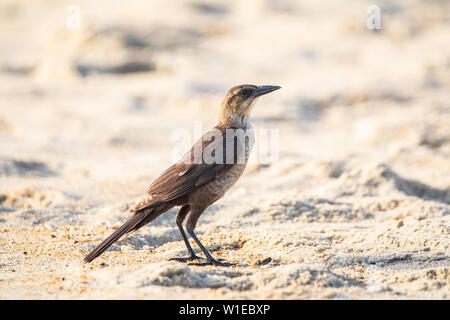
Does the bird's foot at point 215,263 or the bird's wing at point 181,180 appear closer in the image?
the bird's foot at point 215,263

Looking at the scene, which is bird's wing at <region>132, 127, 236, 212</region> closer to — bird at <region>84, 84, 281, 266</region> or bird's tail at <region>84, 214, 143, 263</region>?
bird at <region>84, 84, 281, 266</region>

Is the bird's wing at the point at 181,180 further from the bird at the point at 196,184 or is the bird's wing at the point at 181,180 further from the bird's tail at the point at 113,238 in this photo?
the bird's tail at the point at 113,238

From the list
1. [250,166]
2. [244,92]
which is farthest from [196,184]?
[250,166]

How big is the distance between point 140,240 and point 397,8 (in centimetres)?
1328

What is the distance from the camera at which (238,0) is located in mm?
16891

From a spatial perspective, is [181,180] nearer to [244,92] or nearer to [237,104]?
[237,104]

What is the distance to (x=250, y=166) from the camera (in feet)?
25.7

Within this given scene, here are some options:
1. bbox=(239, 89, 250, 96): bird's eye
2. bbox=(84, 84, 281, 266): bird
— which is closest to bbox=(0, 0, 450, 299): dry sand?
bbox=(84, 84, 281, 266): bird

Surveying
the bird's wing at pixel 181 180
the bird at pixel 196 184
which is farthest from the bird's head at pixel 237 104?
the bird's wing at pixel 181 180

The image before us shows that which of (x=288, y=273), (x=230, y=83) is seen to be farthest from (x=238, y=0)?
(x=288, y=273)

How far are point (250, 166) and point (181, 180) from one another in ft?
11.0

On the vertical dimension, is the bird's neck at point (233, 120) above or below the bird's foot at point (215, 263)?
above

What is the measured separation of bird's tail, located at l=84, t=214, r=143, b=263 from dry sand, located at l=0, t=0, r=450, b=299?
0.11 meters

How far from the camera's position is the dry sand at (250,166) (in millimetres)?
4035
